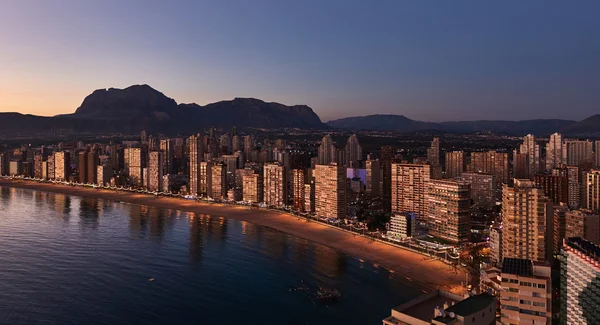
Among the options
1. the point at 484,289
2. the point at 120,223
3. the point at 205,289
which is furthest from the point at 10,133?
the point at 484,289

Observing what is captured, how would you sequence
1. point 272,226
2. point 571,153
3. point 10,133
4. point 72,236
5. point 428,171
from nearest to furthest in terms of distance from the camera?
point 72,236 < point 272,226 < point 428,171 < point 571,153 < point 10,133

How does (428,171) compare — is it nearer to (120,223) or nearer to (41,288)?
(120,223)

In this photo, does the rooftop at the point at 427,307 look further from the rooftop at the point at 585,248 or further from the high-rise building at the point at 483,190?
the high-rise building at the point at 483,190

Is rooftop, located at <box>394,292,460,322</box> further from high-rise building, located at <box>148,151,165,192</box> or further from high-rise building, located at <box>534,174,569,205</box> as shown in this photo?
high-rise building, located at <box>148,151,165,192</box>

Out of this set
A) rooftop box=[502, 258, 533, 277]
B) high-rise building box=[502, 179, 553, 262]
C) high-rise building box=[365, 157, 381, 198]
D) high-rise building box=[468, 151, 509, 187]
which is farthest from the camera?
high-rise building box=[468, 151, 509, 187]

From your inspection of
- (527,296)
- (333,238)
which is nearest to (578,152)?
(333,238)

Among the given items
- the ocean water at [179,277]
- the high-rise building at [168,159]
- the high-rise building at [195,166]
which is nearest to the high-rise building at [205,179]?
the high-rise building at [195,166]

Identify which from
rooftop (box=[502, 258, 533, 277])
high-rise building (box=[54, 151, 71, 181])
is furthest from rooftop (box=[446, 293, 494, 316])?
high-rise building (box=[54, 151, 71, 181])
